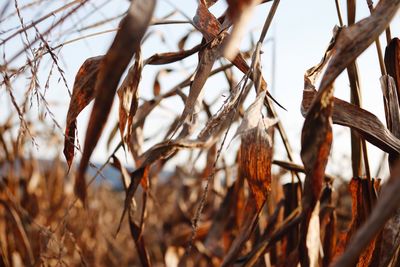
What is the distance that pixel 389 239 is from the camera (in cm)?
62

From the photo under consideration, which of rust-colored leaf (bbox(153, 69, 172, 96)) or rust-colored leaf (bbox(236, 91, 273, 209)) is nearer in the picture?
rust-colored leaf (bbox(236, 91, 273, 209))

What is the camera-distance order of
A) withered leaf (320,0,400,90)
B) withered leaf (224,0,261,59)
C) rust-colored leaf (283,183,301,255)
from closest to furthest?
withered leaf (224,0,261,59), withered leaf (320,0,400,90), rust-colored leaf (283,183,301,255)

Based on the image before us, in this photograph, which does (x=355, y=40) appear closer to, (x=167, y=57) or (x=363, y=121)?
(x=363, y=121)

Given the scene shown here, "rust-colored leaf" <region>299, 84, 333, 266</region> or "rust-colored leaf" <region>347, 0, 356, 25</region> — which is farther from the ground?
"rust-colored leaf" <region>347, 0, 356, 25</region>

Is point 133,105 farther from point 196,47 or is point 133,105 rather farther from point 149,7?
point 149,7

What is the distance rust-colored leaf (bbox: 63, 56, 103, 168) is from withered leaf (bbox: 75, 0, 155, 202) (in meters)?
0.30

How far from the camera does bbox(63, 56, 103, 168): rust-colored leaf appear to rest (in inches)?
27.0

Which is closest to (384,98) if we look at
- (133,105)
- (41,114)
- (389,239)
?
(389,239)

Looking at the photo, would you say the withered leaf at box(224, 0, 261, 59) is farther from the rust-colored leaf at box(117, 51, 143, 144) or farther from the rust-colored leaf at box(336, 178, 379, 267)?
the rust-colored leaf at box(336, 178, 379, 267)

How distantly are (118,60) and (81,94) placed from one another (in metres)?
0.36

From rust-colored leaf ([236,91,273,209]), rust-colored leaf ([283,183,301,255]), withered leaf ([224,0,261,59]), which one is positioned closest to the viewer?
withered leaf ([224,0,261,59])

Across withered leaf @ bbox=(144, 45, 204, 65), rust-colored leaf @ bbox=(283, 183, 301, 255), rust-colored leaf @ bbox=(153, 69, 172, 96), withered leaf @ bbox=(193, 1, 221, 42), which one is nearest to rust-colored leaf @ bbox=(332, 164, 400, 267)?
withered leaf @ bbox=(193, 1, 221, 42)

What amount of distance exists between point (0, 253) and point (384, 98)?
58cm

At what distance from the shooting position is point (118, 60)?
1.14 feet
